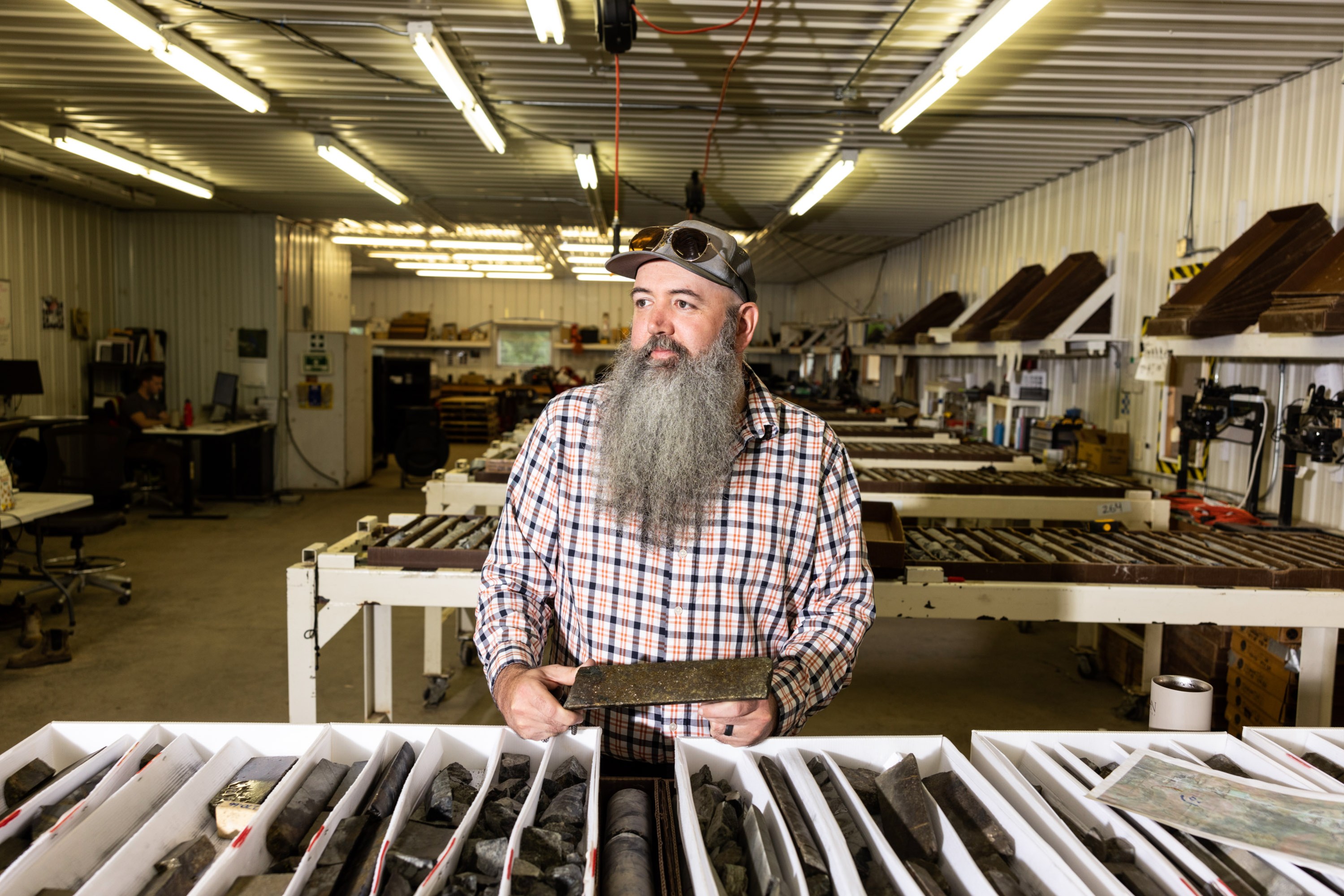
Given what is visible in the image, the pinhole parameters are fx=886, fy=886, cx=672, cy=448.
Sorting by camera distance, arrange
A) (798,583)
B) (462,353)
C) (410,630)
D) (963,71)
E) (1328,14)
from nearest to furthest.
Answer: (798,583)
(1328,14)
(963,71)
(410,630)
(462,353)

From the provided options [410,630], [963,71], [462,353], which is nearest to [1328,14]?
[963,71]

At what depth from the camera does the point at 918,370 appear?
10.3 m

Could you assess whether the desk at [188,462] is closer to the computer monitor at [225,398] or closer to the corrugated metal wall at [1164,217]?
the computer monitor at [225,398]

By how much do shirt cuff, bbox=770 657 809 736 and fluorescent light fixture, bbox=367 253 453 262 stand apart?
40.1ft

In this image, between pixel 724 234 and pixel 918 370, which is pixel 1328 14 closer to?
pixel 724 234

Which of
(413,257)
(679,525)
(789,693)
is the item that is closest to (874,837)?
(789,693)

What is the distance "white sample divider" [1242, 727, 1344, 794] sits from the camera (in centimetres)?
126

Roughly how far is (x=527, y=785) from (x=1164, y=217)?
5713mm

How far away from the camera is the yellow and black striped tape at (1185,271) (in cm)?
508

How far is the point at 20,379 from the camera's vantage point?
7676 mm

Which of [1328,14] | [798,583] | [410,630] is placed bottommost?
[410,630]

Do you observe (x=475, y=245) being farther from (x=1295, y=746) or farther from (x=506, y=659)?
(x=1295, y=746)

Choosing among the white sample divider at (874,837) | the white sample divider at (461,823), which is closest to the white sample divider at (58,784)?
the white sample divider at (461,823)

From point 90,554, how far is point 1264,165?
8.28 metres
